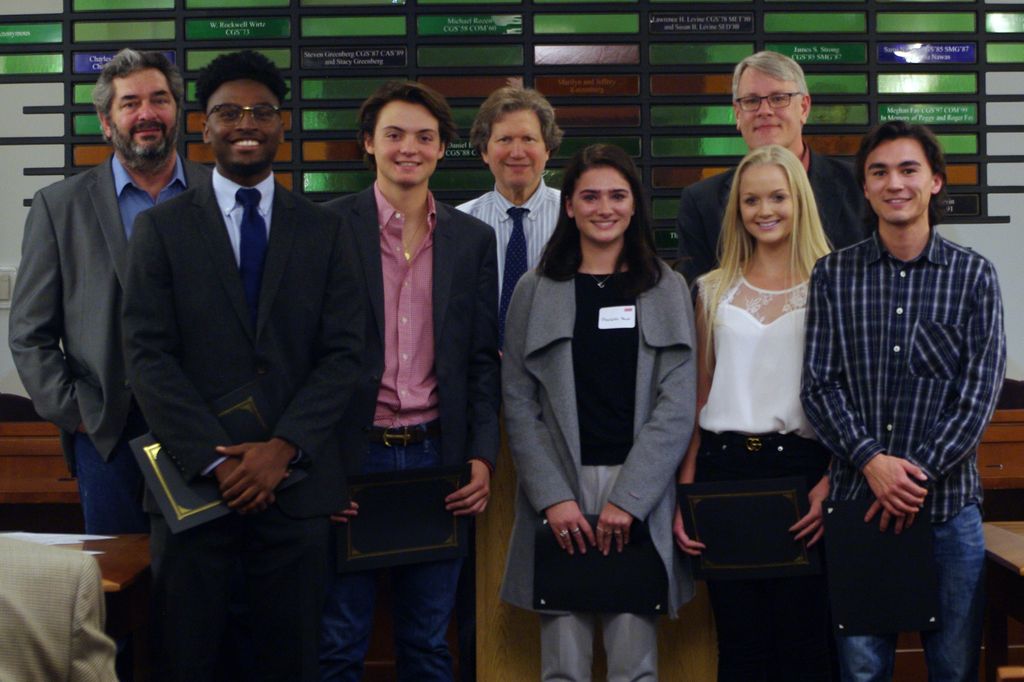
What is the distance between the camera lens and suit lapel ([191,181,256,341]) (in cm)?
239

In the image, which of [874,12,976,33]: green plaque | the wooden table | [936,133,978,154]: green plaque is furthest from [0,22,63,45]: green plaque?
the wooden table

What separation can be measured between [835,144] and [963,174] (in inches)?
21.5

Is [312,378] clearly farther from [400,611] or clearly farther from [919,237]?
[919,237]

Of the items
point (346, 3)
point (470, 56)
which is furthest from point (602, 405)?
point (346, 3)

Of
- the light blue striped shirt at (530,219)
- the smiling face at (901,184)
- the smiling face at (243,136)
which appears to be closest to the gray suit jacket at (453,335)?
the smiling face at (243,136)

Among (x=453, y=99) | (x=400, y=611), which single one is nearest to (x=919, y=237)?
(x=400, y=611)

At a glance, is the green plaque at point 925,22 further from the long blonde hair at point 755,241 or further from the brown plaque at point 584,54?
the long blonde hair at point 755,241

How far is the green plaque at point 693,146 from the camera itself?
4.51 metres

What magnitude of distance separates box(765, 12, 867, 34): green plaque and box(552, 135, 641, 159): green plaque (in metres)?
0.68

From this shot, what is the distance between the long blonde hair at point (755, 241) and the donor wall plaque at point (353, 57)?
2.15m

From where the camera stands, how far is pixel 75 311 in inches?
113

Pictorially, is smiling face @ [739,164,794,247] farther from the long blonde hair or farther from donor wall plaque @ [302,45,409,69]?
donor wall plaque @ [302,45,409,69]

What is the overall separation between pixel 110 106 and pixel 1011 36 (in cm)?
344

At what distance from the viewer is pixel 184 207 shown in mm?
2467
